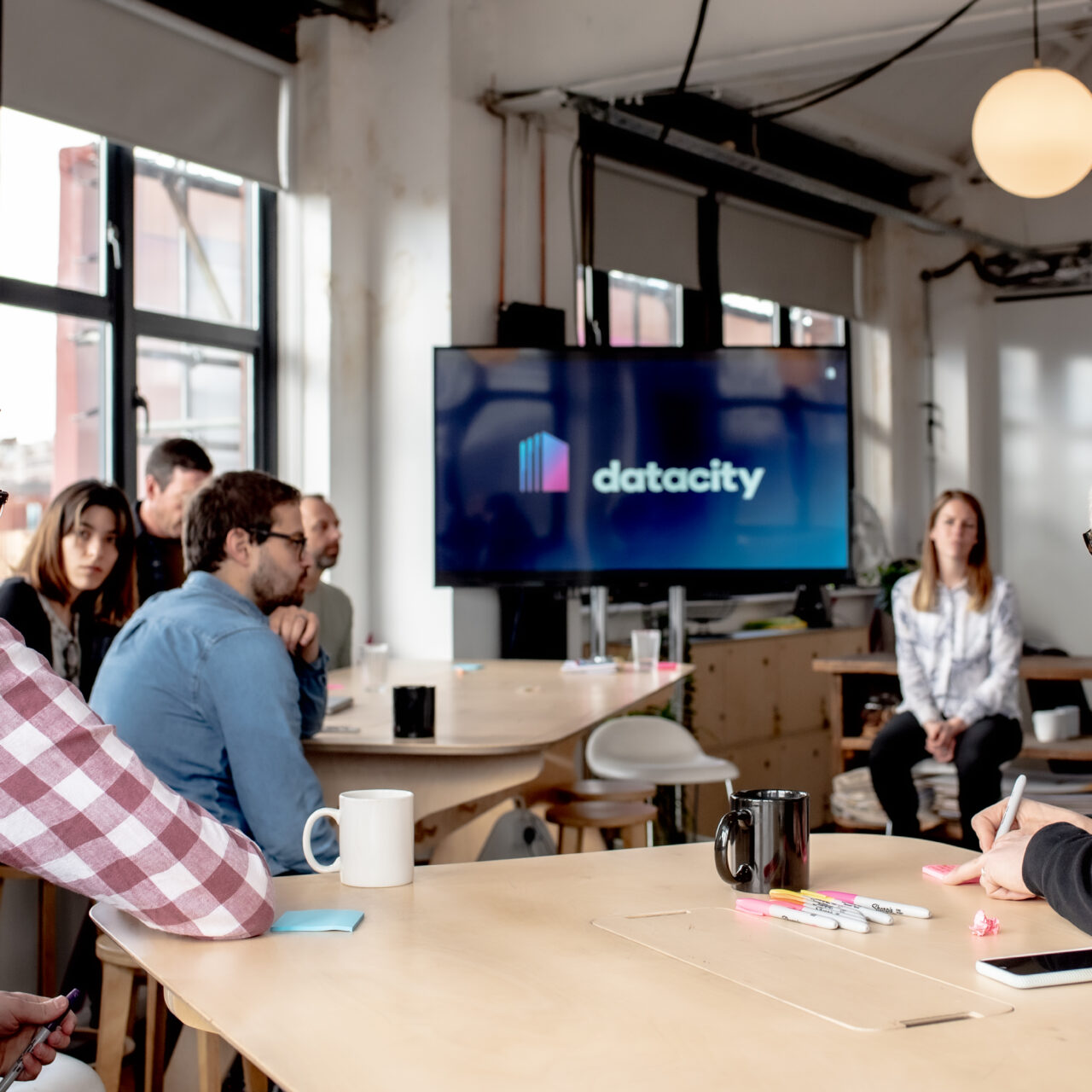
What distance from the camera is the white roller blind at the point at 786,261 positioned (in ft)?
22.2

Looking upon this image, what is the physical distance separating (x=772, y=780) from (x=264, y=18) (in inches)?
153

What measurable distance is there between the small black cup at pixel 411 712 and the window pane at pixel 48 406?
Answer: 1.57 m

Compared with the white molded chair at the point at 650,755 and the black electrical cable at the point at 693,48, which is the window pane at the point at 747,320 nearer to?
the black electrical cable at the point at 693,48

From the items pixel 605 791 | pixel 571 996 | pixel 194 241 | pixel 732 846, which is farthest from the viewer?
pixel 194 241

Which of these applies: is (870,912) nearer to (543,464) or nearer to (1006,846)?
(1006,846)

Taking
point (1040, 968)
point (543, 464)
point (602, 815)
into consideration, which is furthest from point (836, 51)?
point (1040, 968)

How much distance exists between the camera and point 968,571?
4.44 meters

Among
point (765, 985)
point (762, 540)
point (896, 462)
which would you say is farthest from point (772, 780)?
point (765, 985)

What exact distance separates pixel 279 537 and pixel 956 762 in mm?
2695

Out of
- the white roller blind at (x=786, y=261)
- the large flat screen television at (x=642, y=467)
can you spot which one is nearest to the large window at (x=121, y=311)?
the large flat screen television at (x=642, y=467)

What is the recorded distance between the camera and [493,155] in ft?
16.5

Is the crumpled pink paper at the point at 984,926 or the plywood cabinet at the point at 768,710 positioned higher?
the crumpled pink paper at the point at 984,926

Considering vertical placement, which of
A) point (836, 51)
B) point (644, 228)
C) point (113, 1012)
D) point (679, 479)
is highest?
point (836, 51)

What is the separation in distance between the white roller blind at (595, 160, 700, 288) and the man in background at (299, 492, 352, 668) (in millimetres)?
2170
